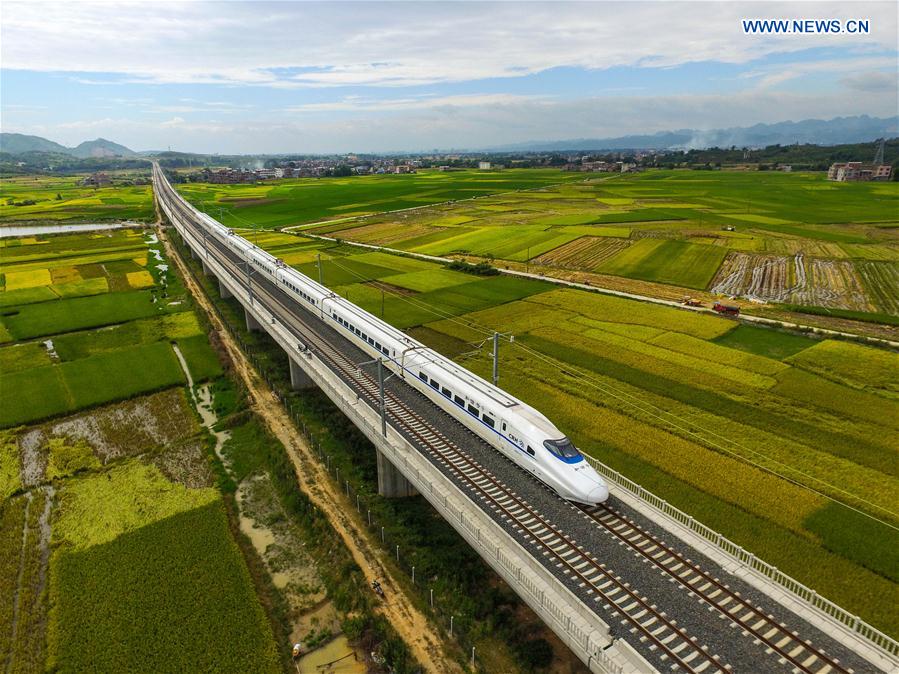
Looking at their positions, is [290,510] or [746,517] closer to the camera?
[746,517]

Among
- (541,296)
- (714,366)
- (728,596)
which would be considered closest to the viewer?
(728,596)

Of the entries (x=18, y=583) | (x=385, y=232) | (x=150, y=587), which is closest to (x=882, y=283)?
(x=150, y=587)

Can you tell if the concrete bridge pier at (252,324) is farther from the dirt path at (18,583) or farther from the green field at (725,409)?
the dirt path at (18,583)

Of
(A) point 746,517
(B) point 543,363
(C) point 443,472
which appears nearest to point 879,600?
(A) point 746,517

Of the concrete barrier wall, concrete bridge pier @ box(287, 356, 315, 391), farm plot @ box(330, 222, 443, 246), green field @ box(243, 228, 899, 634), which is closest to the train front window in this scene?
the concrete barrier wall

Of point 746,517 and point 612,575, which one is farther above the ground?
point 612,575

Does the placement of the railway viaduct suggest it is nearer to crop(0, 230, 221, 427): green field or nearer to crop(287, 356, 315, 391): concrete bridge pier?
crop(287, 356, 315, 391): concrete bridge pier

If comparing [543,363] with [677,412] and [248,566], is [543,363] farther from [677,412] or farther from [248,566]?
[248,566]
